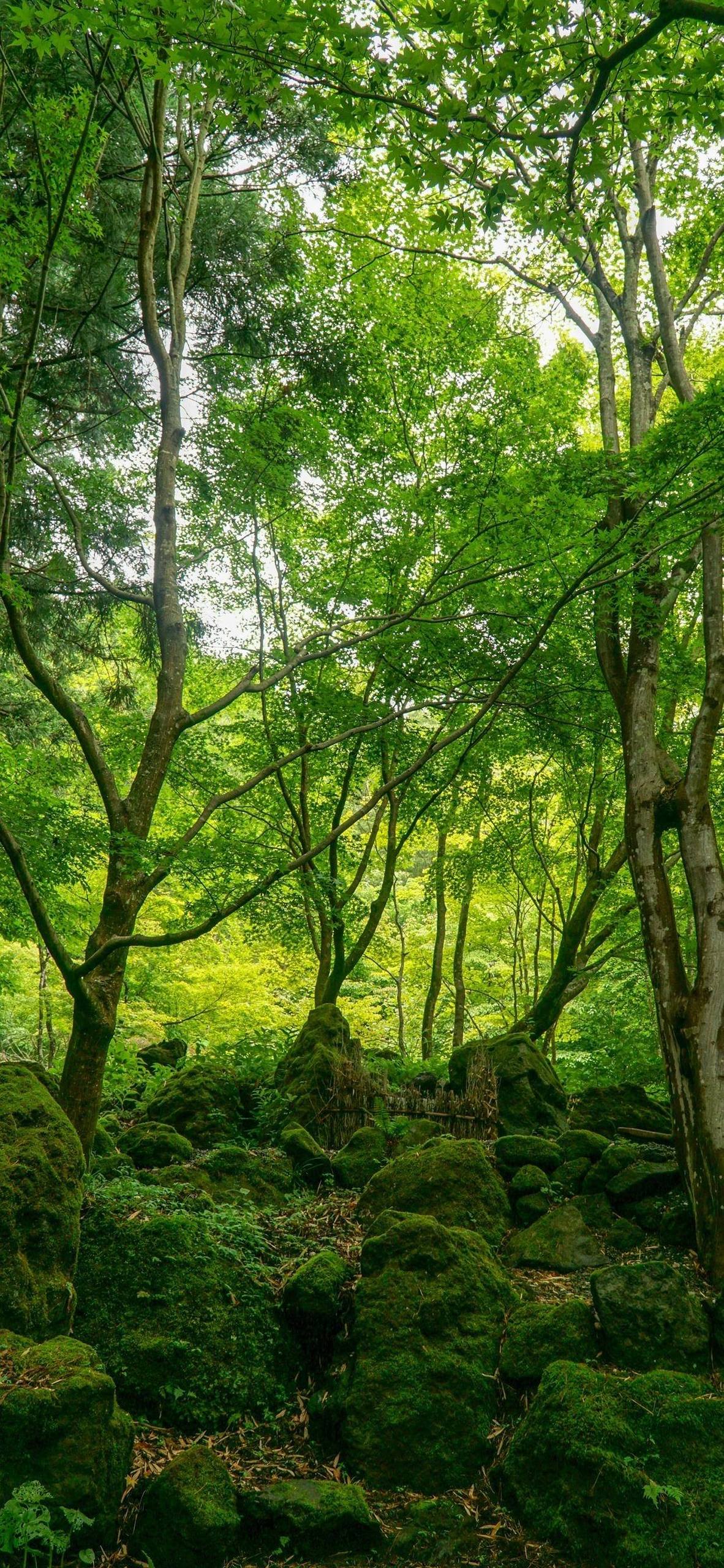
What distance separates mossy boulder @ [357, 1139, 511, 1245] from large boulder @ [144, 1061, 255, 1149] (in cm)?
166

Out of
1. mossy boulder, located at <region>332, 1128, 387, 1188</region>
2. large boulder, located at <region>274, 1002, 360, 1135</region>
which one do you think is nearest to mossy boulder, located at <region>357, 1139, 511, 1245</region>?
mossy boulder, located at <region>332, 1128, 387, 1188</region>

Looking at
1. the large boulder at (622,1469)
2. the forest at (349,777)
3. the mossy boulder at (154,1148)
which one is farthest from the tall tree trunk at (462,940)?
the large boulder at (622,1469)

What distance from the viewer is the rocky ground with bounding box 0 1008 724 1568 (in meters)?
3.42

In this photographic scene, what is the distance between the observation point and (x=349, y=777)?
10.3 meters

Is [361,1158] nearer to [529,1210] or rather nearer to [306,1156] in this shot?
[306,1156]

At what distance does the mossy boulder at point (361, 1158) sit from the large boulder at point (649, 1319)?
82.5 inches

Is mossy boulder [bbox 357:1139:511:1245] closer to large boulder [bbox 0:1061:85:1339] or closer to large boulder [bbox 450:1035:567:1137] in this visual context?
large boulder [bbox 450:1035:567:1137]

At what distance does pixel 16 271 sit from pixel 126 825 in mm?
3303

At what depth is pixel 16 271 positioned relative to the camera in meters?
4.84

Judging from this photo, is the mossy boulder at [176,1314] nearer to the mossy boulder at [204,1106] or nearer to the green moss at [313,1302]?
the green moss at [313,1302]

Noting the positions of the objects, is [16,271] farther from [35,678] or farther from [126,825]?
[126,825]

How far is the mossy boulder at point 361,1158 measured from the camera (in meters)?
6.56

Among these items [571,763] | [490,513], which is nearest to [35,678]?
[490,513]

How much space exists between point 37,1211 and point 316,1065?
4.11 meters
